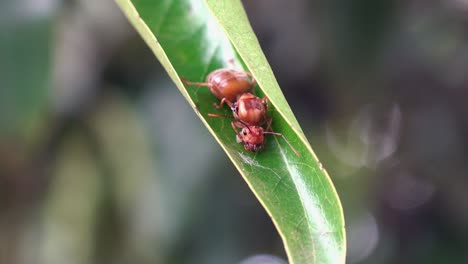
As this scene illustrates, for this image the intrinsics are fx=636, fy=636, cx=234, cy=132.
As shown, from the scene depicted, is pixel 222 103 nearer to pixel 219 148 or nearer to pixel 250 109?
pixel 250 109

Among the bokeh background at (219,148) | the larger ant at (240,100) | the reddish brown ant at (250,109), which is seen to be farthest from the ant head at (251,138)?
the bokeh background at (219,148)

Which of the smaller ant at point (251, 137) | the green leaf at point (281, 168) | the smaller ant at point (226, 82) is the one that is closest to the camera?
the green leaf at point (281, 168)

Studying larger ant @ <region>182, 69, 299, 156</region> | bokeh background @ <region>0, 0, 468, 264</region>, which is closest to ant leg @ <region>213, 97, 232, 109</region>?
larger ant @ <region>182, 69, 299, 156</region>

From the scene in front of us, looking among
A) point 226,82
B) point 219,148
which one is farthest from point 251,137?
point 219,148

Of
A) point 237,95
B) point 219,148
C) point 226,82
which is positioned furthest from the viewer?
point 219,148

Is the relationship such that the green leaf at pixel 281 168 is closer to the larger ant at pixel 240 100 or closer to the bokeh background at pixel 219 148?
the larger ant at pixel 240 100
